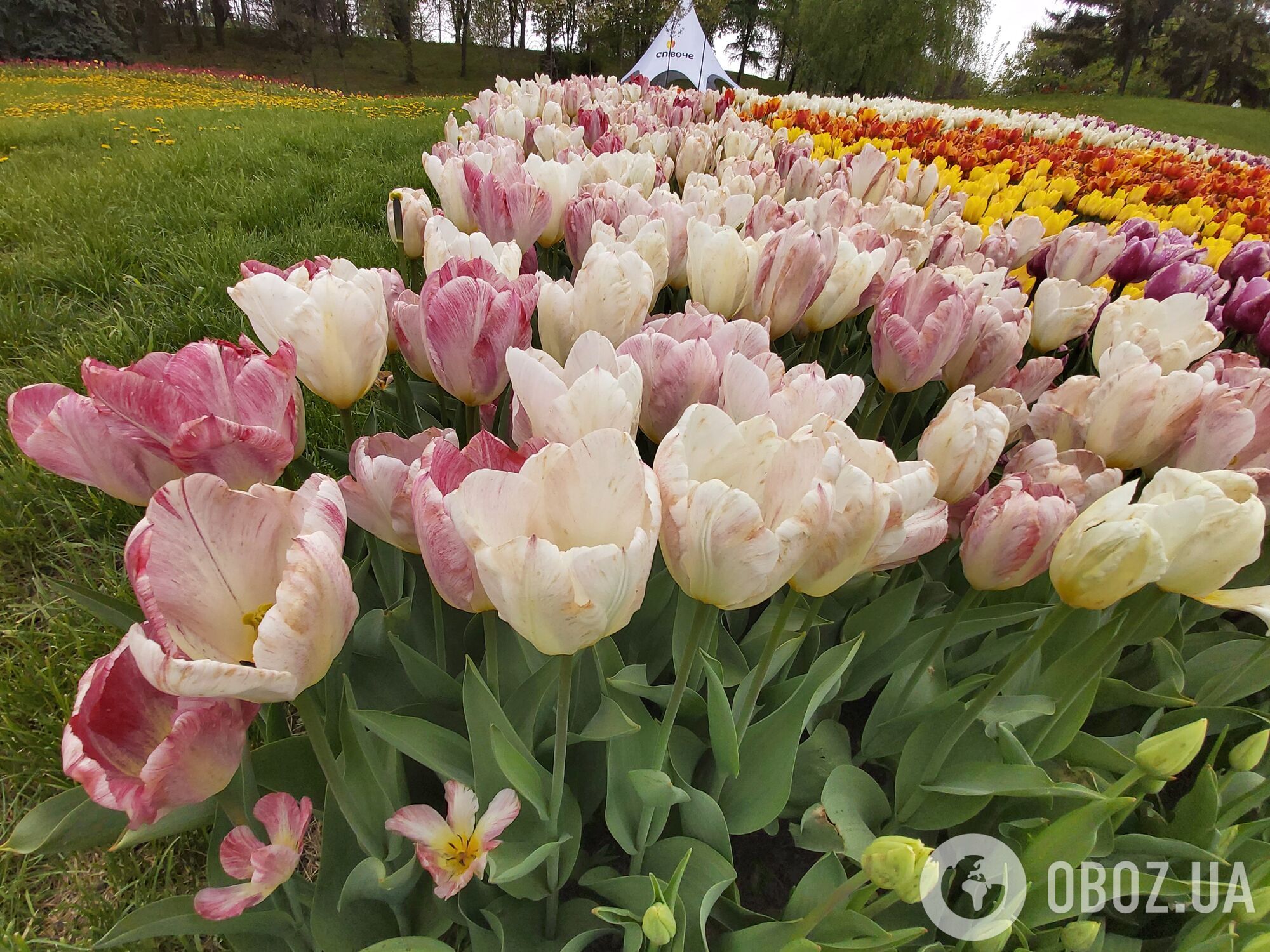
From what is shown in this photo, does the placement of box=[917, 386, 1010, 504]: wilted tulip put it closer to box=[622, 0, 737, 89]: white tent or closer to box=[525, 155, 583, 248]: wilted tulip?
box=[525, 155, 583, 248]: wilted tulip

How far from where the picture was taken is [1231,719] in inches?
50.3

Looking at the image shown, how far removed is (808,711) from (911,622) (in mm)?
379

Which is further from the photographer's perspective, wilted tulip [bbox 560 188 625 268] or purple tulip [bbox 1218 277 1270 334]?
purple tulip [bbox 1218 277 1270 334]

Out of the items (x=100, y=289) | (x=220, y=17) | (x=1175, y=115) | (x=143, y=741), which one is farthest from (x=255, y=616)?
(x=220, y=17)

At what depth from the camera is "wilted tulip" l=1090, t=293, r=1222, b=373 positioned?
4.33 feet

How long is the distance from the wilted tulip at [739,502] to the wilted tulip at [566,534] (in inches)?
1.7

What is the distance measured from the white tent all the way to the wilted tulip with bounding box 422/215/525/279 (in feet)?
32.3

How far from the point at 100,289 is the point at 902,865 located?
145 inches

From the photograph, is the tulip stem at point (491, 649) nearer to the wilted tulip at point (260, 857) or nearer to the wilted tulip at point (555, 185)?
the wilted tulip at point (260, 857)

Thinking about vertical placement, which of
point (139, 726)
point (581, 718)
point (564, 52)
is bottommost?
point (581, 718)

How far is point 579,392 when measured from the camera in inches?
28.8

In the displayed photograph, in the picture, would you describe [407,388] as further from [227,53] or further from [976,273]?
[227,53]

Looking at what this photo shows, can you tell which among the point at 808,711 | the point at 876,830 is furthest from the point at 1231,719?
the point at 808,711

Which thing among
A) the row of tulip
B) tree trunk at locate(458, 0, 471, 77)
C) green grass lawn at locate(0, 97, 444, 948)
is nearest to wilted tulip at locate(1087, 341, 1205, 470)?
the row of tulip
